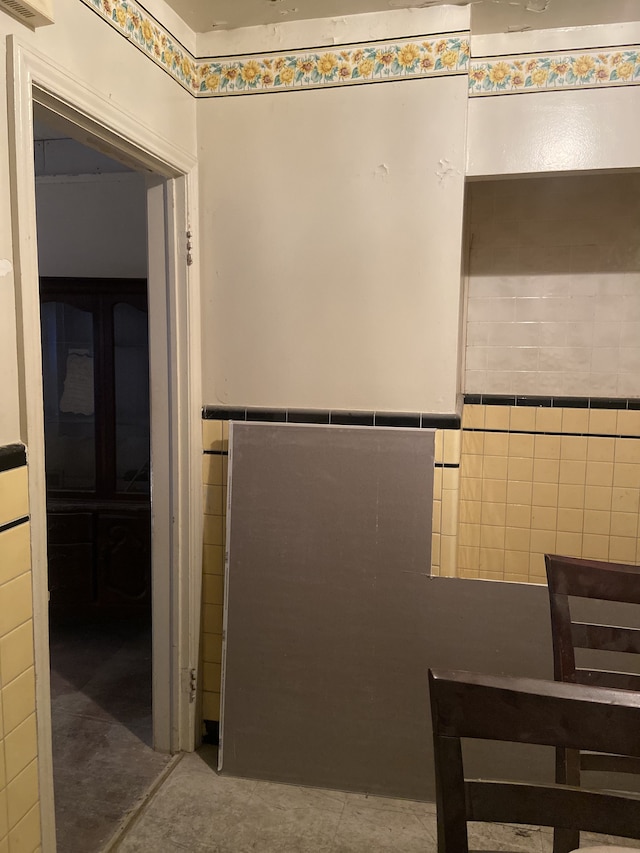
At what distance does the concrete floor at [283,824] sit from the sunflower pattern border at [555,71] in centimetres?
233

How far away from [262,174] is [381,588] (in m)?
1.49

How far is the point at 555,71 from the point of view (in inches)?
81.5

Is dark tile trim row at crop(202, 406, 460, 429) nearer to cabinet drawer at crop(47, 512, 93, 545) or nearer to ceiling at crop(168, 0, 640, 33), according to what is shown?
cabinet drawer at crop(47, 512, 93, 545)

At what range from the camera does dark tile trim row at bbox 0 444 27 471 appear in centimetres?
138

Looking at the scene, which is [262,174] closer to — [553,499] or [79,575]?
[553,499]

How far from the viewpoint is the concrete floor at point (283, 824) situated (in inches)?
76.3

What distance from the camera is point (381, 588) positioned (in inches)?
84.8

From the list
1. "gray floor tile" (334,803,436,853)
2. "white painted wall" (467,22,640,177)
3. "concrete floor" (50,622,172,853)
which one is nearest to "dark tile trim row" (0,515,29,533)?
"concrete floor" (50,622,172,853)

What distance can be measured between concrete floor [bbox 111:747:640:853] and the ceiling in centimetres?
250

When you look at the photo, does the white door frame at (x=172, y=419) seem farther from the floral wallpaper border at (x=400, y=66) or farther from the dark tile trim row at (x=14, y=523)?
the dark tile trim row at (x=14, y=523)

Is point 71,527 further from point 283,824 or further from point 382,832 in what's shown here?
point 382,832

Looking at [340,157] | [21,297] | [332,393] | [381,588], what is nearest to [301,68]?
[340,157]

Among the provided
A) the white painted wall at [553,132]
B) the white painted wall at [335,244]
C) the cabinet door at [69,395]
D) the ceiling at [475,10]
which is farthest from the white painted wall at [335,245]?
the cabinet door at [69,395]

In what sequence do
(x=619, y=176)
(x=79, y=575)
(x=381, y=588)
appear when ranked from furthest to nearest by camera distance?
(x=79, y=575) < (x=619, y=176) < (x=381, y=588)
